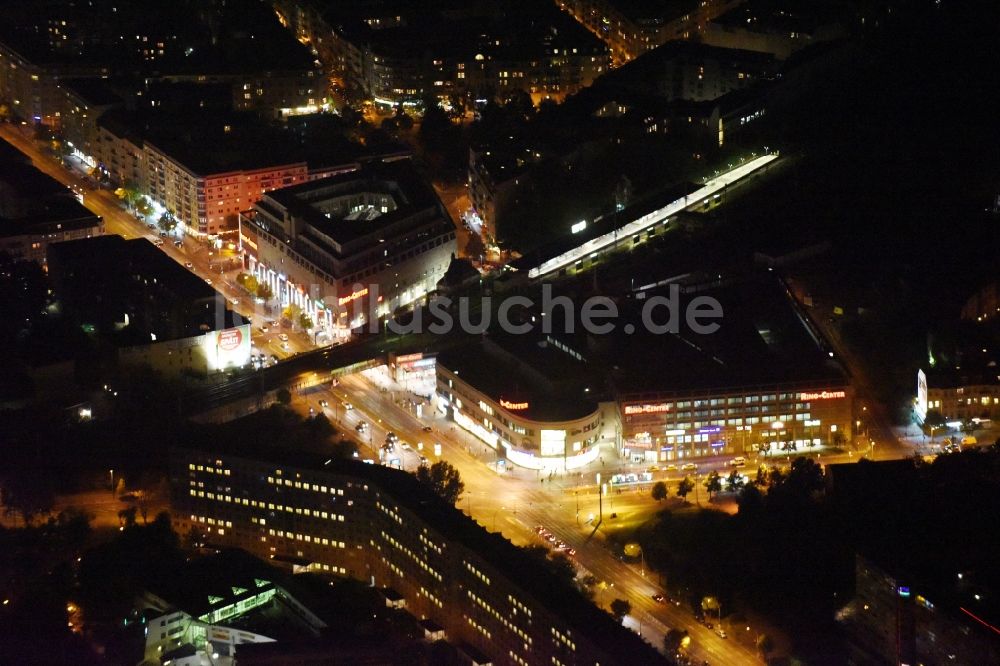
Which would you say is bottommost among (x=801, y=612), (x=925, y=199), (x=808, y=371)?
(x=801, y=612)

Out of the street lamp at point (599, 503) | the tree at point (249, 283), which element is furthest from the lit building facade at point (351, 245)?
the street lamp at point (599, 503)

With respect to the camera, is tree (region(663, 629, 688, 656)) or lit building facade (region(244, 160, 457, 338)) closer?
tree (region(663, 629, 688, 656))

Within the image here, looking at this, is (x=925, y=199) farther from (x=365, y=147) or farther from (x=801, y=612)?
(x=801, y=612)

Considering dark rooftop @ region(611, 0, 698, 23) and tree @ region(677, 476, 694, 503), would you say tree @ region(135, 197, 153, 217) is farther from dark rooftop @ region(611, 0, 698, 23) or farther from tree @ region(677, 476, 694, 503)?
tree @ region(677, 476, 694, 503)

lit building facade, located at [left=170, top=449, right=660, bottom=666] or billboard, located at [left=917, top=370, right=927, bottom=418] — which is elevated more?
billboard, located at [left=917, top=370, right=927, bottom=418]

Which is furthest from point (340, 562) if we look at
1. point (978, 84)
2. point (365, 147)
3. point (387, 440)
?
point (978, 84)

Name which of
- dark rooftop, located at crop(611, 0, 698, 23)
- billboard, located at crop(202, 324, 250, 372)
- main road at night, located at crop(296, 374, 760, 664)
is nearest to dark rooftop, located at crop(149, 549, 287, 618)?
main road at night, located at crop(296, 374, 760, 664)

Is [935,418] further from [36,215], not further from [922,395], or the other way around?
[36,215]

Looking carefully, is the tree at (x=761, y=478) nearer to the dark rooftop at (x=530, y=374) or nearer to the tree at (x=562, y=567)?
the dark rooftop at (x=530, y=374)
